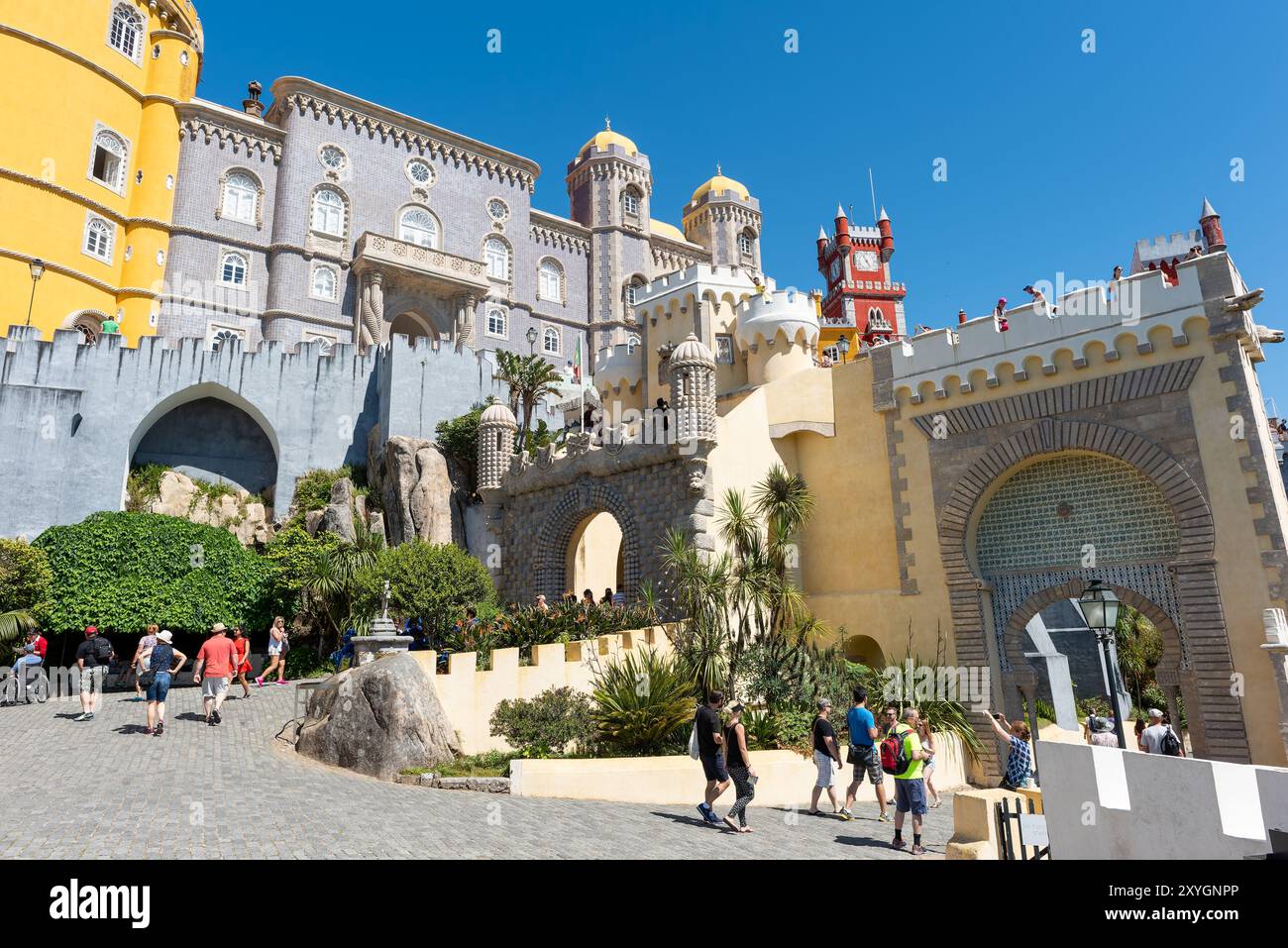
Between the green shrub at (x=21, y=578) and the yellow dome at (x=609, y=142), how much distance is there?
130 ft

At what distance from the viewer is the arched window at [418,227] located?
42625 mm

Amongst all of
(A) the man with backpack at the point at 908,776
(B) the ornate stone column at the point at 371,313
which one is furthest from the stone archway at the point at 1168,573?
(B) the ornate stone column at the point at 371,313

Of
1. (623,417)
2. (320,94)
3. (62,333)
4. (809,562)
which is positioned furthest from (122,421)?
(809,562)

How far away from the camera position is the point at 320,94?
134 feet

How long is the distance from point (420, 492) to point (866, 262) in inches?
1762

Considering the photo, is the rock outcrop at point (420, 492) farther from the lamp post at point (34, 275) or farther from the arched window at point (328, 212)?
the arched window at point (328, 212)

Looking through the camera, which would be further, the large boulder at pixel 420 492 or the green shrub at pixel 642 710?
the large boulder at pixel 420 492

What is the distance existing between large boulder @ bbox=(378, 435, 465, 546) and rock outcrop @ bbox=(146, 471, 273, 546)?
180 inches

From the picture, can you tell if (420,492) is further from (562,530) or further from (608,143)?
(608,143)

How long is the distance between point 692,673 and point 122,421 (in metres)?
23.7

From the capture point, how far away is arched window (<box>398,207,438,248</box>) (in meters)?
42.6

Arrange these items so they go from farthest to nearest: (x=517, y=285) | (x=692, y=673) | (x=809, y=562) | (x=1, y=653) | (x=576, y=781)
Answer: (x=517, y=285), (x=809, y=562), (x=1, y=653), (x=692, y=673), (x=576, y=781)
